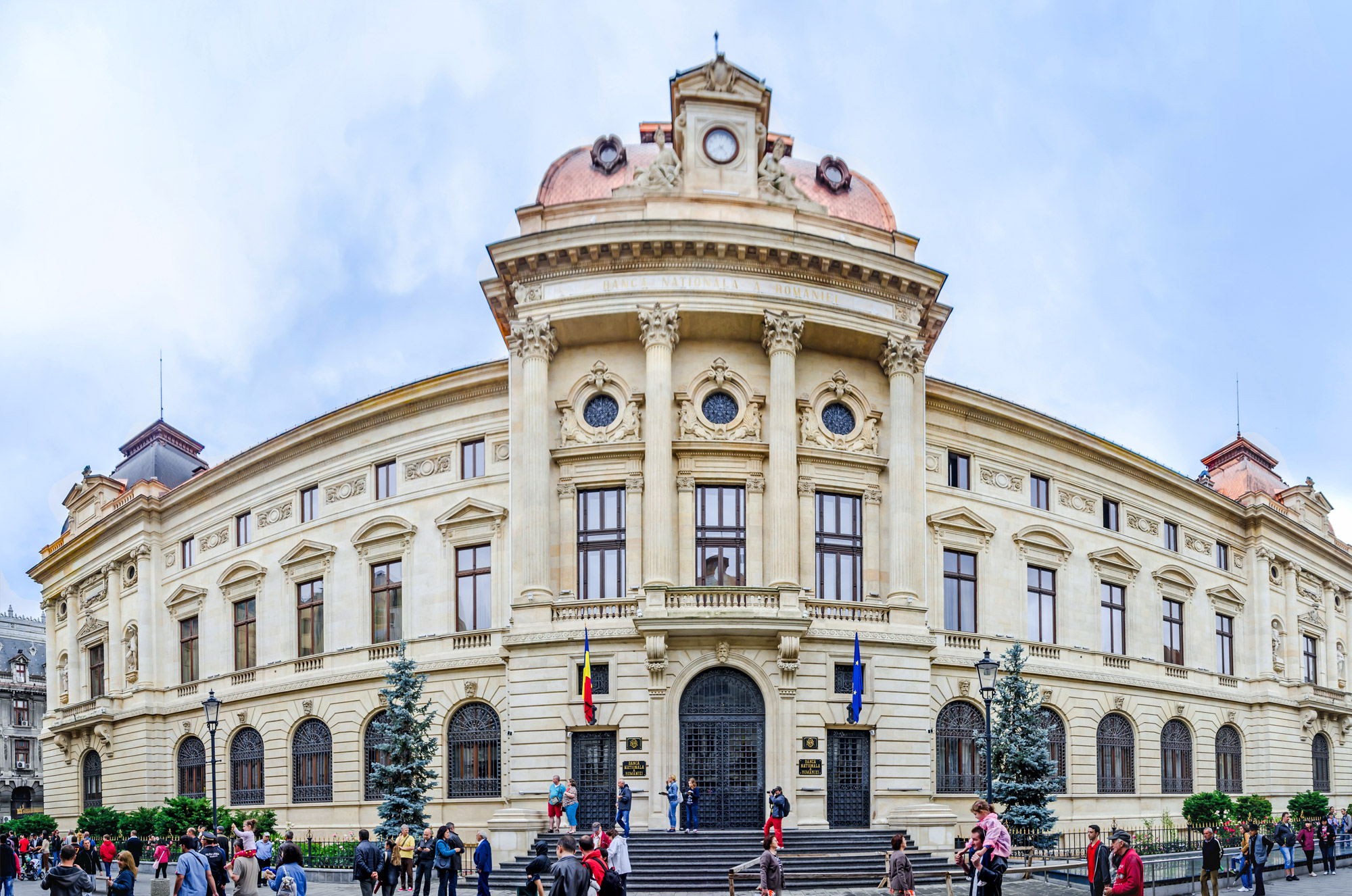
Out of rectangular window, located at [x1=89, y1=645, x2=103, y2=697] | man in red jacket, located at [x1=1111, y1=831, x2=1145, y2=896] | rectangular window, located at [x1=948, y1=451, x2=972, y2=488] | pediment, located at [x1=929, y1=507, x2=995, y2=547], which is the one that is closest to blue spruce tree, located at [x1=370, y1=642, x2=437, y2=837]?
pediment, located at [x1=929, y1=507, x2=995, y2=547]

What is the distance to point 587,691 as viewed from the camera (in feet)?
107

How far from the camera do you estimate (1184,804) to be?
4428 cm

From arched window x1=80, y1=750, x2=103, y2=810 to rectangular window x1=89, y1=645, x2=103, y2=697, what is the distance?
2.77m

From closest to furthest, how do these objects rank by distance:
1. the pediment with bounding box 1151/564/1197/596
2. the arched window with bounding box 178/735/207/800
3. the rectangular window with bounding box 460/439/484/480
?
the rectangular window with bounding box 460/439/484/480
the arched window with bounding box 178/735/207/800
the pediment with bounding box 1151/564/1197/596

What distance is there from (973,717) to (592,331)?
17.7m

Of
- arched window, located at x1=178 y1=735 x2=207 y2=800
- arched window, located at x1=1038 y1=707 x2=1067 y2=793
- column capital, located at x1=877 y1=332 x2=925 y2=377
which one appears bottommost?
arched window, located at x1=178 y1=735 x2=207 y2=800

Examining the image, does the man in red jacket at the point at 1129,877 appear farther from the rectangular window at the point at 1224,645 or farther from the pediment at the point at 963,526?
the rectangular window at the point at 1224,645

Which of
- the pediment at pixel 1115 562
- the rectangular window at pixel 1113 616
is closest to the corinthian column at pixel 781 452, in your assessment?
the pediment at pixel 1115 562

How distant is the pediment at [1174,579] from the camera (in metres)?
48.5

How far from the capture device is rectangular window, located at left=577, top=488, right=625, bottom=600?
35.6 metres

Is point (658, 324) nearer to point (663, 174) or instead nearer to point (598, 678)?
point (663, 174)

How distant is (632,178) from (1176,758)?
3070 centimetres

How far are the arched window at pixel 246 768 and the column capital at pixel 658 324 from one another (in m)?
22.0

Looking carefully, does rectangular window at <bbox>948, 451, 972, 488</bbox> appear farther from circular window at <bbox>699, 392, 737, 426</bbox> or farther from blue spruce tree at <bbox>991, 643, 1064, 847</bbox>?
circular window at <bbox>699, 392, 737, 426</bbox>
